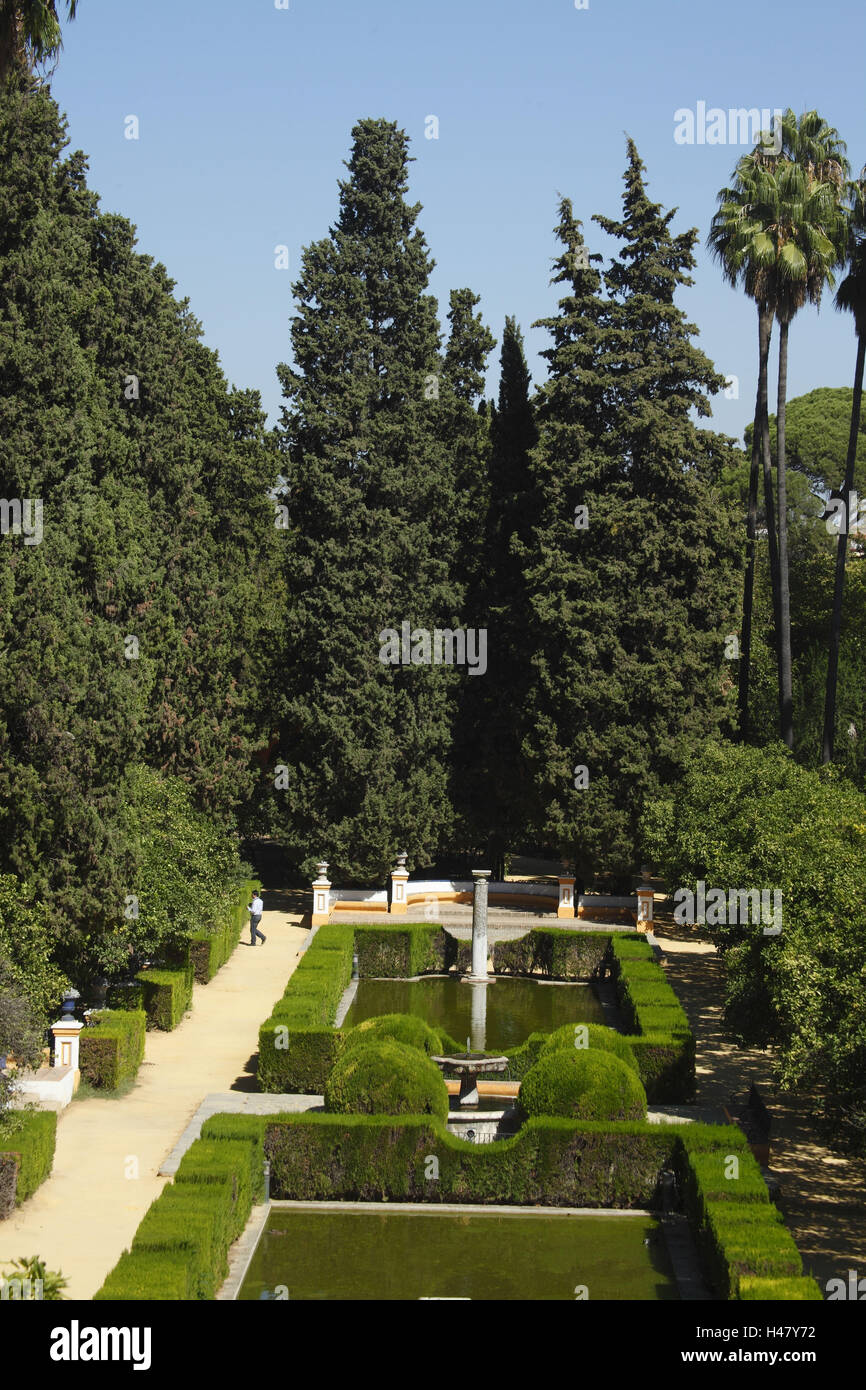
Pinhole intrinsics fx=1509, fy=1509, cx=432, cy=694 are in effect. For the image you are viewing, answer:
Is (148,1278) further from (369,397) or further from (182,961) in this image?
(369,397)

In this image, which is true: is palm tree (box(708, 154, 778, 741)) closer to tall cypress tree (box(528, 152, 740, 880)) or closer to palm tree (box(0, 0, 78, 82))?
tall cypress tree (box(528, 152, 740, 880))

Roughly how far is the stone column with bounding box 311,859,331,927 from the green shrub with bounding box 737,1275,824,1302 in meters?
26.0

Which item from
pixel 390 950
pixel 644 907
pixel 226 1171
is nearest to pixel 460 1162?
pixel 226 1171

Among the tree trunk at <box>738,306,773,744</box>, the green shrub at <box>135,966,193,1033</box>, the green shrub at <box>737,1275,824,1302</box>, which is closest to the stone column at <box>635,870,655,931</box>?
the tree trunk at <box>738,306,773,744</box>

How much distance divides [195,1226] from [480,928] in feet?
58.9

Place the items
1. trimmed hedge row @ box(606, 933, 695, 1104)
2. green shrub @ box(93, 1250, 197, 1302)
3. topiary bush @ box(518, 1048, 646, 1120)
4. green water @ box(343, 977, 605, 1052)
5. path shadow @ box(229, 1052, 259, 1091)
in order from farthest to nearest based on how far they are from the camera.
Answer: green water @ box(343, 977, 605, 1052) → path shadow @ box(229, 1052, 259, 1091) → trimmed hedge row @ box(606, 933, 695, 1104) → topiary bush @ box(518, 1048, 646, 1120) → green shrub @ box(93, 1250, 197, 1302)

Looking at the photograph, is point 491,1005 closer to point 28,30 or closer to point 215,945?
point 215,945

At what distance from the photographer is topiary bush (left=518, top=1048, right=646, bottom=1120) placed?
21.5 m

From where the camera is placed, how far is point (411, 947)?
36219 mm

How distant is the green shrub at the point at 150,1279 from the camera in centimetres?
1442

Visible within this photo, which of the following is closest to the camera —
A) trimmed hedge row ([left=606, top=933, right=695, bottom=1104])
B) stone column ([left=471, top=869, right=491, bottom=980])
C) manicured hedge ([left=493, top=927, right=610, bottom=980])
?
trimmed hedge row ([left=606, top=933, right=695, bottom=1104])

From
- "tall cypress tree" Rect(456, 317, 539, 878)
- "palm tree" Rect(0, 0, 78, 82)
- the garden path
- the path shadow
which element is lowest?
the path shadow

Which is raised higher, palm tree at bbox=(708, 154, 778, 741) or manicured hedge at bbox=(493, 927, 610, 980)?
palm tree at bbox=(708, 154, 778, 741)

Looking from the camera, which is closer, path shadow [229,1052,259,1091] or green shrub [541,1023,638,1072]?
green shrub [541,1023,638,1072]
